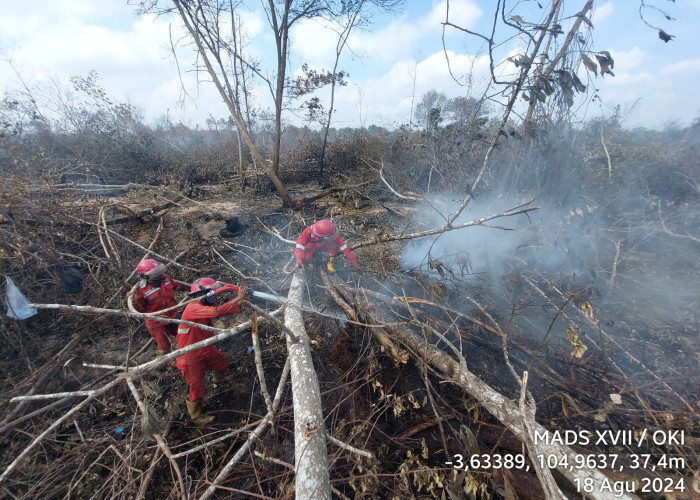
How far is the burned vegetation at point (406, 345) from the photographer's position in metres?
1.90

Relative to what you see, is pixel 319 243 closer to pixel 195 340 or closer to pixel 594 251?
pixel 195 340

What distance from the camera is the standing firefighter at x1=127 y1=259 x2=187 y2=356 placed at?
2.79 m

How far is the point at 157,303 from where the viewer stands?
116 inches

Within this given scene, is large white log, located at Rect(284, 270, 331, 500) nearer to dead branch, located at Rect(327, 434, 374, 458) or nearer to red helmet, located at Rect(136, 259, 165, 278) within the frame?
dead branch, located at Rect(327, 434, 374, 458)

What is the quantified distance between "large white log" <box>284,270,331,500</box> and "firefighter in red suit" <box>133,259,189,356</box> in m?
1.63

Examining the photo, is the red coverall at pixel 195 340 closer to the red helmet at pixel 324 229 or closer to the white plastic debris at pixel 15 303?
the red helmet at pixel 324 229

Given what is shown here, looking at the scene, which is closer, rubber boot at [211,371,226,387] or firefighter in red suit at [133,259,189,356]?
firefighter in red suit at [133,259,189,356]

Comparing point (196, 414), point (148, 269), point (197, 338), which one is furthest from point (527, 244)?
point (148, 269)

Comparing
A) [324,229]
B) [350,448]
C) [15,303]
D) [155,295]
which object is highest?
[324,229]

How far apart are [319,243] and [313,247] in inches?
4.2

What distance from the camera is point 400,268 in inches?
176

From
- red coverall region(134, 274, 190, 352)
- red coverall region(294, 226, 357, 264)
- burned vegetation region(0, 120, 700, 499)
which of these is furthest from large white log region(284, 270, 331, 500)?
red coverall region(134, 274, 190, 352)

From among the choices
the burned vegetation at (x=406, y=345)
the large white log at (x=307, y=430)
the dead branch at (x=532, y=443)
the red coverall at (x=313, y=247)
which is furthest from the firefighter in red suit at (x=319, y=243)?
the dead branch at (x=532, y=443)

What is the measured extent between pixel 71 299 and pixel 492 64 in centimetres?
546
